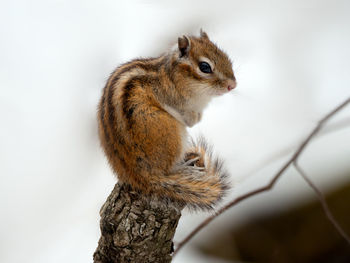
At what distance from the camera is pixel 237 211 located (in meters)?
3.06

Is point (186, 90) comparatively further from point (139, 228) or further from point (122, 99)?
point (139, 228)

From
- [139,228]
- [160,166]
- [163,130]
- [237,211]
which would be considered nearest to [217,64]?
[163,130]

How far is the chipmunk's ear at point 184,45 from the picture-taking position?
2.04 m

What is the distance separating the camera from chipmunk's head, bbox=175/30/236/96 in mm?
2029

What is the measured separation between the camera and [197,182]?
1.83m

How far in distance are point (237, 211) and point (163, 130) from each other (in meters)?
1.51

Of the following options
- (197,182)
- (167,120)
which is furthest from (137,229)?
(167,120)

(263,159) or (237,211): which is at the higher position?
(263,159)

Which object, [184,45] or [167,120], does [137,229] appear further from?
[184,45]

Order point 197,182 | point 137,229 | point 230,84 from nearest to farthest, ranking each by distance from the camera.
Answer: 1. point 137,229
2. point 197,182
3. point 230,84

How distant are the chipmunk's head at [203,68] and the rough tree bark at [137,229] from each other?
670 millimetres

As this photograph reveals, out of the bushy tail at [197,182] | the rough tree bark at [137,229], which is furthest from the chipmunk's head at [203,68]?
the rough tree bark at [137,229]

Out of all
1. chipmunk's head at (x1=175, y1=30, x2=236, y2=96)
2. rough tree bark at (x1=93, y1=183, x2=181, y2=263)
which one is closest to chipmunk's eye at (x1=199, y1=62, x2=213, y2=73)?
chipmunk's head at (x1=175, y1=30, x2=236, y2=96)

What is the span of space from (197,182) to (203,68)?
1.97 feet
